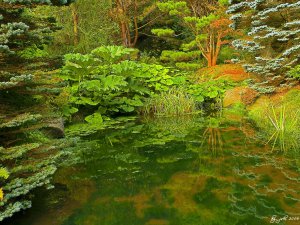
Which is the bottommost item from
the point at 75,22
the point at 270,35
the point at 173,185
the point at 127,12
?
the point at 173,185

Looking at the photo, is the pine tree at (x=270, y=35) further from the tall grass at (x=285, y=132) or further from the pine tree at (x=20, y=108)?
the pine tree at (x=20, y=108)

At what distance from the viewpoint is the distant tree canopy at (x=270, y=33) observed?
8047 millimetres

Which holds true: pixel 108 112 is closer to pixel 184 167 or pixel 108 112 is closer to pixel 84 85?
pixel 84 85

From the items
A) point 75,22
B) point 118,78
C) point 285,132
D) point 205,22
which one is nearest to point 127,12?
point 75,22

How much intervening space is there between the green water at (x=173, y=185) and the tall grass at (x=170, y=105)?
152 inches

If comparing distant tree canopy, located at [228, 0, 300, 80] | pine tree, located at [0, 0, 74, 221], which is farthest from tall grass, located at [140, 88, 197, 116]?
pine tree, located at [0, 0, 74, 221]

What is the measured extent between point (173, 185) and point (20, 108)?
1979 mm

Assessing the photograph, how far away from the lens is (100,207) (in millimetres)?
3447

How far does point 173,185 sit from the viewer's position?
390cm

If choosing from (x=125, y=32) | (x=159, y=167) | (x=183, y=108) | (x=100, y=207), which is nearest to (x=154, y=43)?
(x=125, y=32)

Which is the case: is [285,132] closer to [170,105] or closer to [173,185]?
[173,185]

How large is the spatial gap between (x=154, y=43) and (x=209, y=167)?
13423mm

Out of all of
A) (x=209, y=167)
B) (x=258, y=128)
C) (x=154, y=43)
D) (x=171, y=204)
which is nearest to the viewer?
(x=171, y=204)

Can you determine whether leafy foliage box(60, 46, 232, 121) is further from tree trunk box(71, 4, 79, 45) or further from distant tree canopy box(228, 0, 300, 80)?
tree trunk box(71, 4, 79, 45)
